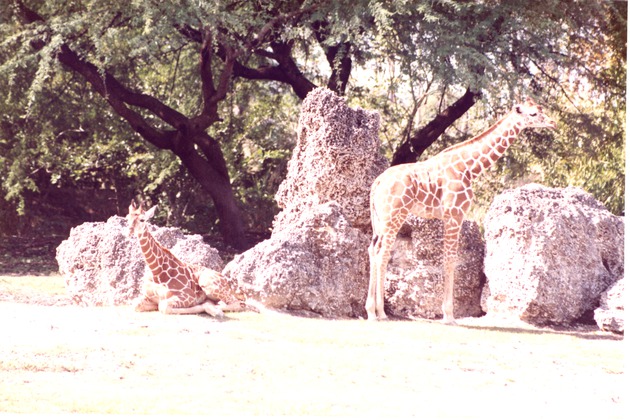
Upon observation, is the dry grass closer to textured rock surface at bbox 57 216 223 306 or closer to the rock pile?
the rock pile

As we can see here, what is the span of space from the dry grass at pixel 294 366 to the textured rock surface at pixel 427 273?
1.79ft

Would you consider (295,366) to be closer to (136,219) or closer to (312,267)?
(312,267)

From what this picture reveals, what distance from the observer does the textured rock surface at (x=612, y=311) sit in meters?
9.76

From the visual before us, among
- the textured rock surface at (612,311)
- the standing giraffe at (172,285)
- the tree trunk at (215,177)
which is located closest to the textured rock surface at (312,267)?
the standing giraffe at (172,285)

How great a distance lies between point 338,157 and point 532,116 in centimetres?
227

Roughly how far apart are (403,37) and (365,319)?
5870 mm

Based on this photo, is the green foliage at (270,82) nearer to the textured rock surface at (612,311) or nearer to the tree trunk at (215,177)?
the tree trunk at (215,177)

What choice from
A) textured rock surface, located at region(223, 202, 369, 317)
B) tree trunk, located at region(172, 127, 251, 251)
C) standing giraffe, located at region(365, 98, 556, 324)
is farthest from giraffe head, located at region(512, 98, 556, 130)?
tree trunk, located at region(172, 127, 251, 251)

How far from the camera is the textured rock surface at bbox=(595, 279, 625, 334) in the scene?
9758 mm

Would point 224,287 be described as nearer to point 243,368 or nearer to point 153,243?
point 153,243

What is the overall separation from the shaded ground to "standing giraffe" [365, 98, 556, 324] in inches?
21.9

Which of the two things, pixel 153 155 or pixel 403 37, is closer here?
pixel 403 37

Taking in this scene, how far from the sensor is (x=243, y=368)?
728cm

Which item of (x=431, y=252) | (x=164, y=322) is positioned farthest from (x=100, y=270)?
(x=431, y=252)
